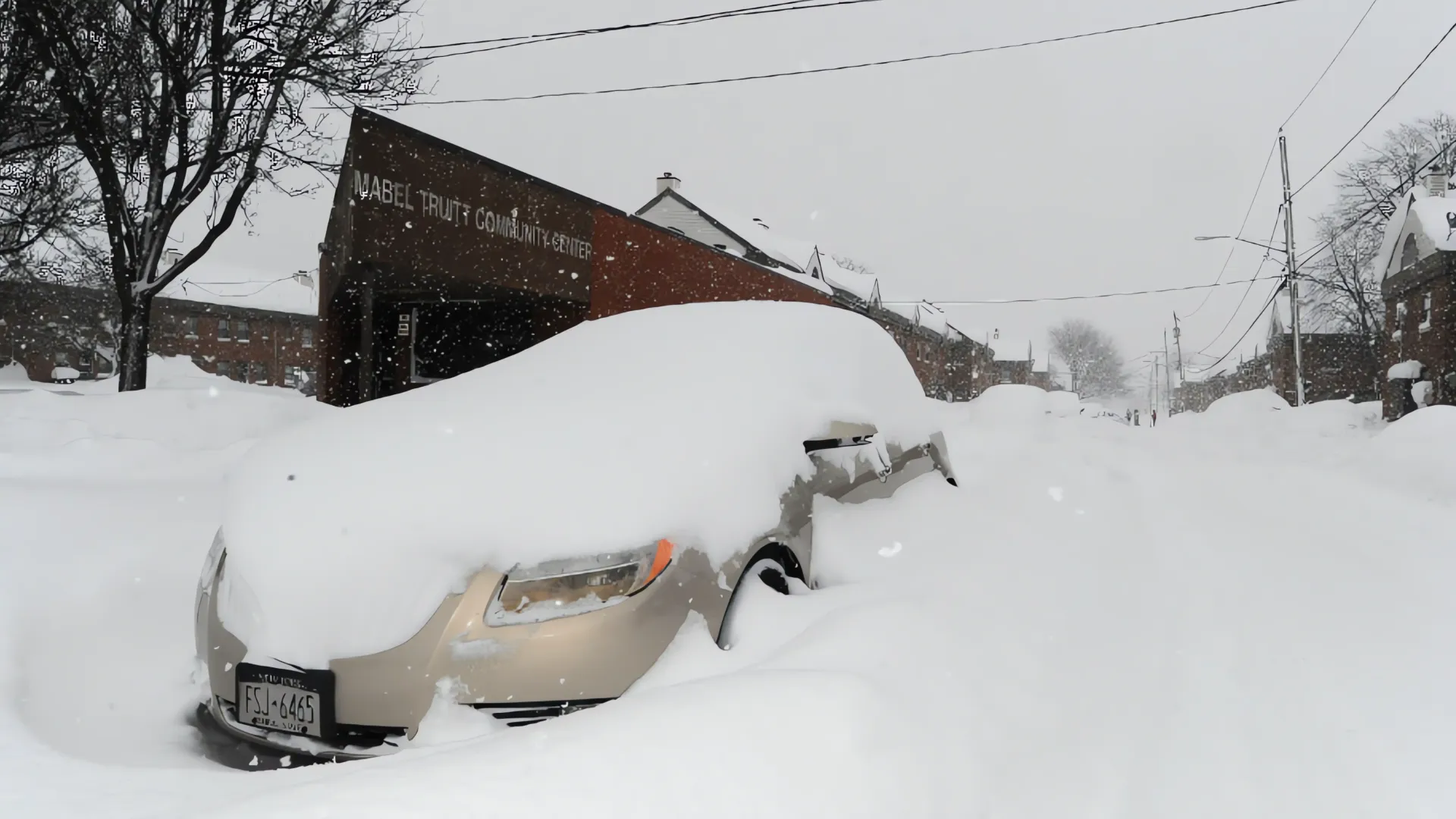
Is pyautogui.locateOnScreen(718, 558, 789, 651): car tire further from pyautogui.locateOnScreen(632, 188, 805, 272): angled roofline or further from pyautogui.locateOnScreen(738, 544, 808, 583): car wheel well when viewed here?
pyautogui.locateOnScreen(632, 188, 805, 272): angled roofline

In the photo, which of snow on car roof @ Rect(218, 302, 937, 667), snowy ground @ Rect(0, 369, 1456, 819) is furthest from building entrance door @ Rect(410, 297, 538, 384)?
snow on car roof @ Rect(218, 302, 937, 667)

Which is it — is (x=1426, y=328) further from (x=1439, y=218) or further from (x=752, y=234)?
(x=752, y=234)

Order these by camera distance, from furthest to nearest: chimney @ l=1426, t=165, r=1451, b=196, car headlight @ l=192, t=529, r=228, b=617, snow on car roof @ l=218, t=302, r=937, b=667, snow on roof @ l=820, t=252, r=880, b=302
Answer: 1. snow on roof @ l=820, t=252, r=880, b=302
2. chimney @ l=1426, t=165, r=1451, b=196
3. car headlight @ l=192, t=529, r=228, b=617
4. snow on car roof @ l=218, t=302, r=937, b=667

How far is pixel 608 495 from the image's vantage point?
Answer: 2.48 metres

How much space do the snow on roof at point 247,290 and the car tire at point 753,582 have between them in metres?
54.4

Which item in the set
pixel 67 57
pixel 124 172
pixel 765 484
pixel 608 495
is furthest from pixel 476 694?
pixel 124 172

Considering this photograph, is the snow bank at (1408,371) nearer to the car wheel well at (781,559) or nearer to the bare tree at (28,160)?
the car wheel well at (781,559)

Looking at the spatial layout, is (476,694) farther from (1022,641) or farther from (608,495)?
(1022,641)

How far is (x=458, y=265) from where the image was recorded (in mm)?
9719

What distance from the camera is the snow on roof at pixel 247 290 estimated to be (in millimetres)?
51906

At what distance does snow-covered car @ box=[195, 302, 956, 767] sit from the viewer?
87.8 inches

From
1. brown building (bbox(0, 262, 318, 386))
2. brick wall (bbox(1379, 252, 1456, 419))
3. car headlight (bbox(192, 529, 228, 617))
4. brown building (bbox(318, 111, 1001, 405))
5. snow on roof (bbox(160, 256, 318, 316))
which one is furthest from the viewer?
snow on roof (bbox(160, 256, 318, 316))

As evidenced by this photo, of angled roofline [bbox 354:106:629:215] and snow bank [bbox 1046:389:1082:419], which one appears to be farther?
snow bank [bbox 1046:389:1082:419]

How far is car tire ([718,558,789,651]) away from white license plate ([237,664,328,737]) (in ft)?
3.70
